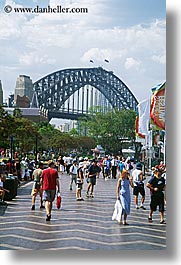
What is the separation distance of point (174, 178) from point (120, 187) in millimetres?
2027

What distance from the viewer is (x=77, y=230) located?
10086mm

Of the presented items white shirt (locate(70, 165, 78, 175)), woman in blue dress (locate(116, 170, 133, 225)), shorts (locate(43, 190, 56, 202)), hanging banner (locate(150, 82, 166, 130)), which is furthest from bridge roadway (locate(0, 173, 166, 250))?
white shirt (locate(70, 165, 78, 175))

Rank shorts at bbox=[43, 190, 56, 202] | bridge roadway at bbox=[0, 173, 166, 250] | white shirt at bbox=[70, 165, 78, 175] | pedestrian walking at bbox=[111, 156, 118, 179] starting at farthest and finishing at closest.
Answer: pedestrian walking at bbox=[111, 156, 118, 179] → white shirt at bbox=[70, 165, 78, 175] → shorts at bbox=[43, 190, 56, 202] → bridge roadway at bbox=[0, 173, 166, 250]

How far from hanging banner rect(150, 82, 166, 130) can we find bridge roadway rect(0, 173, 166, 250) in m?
1.93

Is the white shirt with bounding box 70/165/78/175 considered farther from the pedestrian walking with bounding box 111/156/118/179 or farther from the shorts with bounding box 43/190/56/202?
the pedestrian walking with bounding box 111/156/118/179

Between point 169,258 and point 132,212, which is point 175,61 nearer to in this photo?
point 169,258

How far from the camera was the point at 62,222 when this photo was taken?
1108cm

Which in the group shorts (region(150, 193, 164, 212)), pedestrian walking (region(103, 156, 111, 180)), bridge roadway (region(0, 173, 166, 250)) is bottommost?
bridge roadway (region(0, 173, 166, 250))

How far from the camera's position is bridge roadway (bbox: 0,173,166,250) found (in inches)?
353

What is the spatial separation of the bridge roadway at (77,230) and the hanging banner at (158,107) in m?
1.93

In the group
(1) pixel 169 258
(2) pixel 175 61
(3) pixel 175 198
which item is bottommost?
Result: (1) pixel 169 258

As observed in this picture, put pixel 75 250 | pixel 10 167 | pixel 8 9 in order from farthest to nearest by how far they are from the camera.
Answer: pixel 10 167 < pixel 8 9 < pixel 75 250

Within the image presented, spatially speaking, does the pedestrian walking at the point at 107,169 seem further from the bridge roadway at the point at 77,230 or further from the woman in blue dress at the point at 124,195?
the woman in blue dress at the point at 124,195

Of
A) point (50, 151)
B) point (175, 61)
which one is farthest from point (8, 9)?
point (50, 151)
